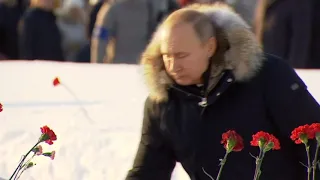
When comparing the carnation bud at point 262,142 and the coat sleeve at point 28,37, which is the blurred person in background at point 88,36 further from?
the carnation bud at point 262,142

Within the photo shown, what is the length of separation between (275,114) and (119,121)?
1.68 meters

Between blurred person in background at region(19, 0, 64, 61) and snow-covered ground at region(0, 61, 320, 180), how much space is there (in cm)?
120

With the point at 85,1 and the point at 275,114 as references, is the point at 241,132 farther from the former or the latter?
the point at 85,1

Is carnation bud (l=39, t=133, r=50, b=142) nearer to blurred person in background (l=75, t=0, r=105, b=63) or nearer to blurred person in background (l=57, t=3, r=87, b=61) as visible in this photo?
blurred person in background (l=75, t=0, r=105, b=63)

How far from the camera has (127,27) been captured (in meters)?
6.11

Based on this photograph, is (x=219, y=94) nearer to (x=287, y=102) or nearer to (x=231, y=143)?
(x=287, y=102)

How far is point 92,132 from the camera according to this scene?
4.36m

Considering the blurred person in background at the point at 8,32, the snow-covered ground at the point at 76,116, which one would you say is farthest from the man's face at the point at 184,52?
the blurred person in background at the point at 8,32

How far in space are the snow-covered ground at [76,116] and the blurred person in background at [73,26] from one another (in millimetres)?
2577

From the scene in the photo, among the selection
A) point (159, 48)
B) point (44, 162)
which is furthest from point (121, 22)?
point (159, 48)

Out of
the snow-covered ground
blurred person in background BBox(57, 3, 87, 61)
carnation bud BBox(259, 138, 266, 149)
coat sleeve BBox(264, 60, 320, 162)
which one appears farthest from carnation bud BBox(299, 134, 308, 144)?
blurred person in background BBox(57, 3, 87, 61)

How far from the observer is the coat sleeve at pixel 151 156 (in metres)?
3.07

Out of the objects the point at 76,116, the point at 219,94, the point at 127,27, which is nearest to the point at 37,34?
the point at 127,27

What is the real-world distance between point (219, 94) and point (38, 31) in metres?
3.91
